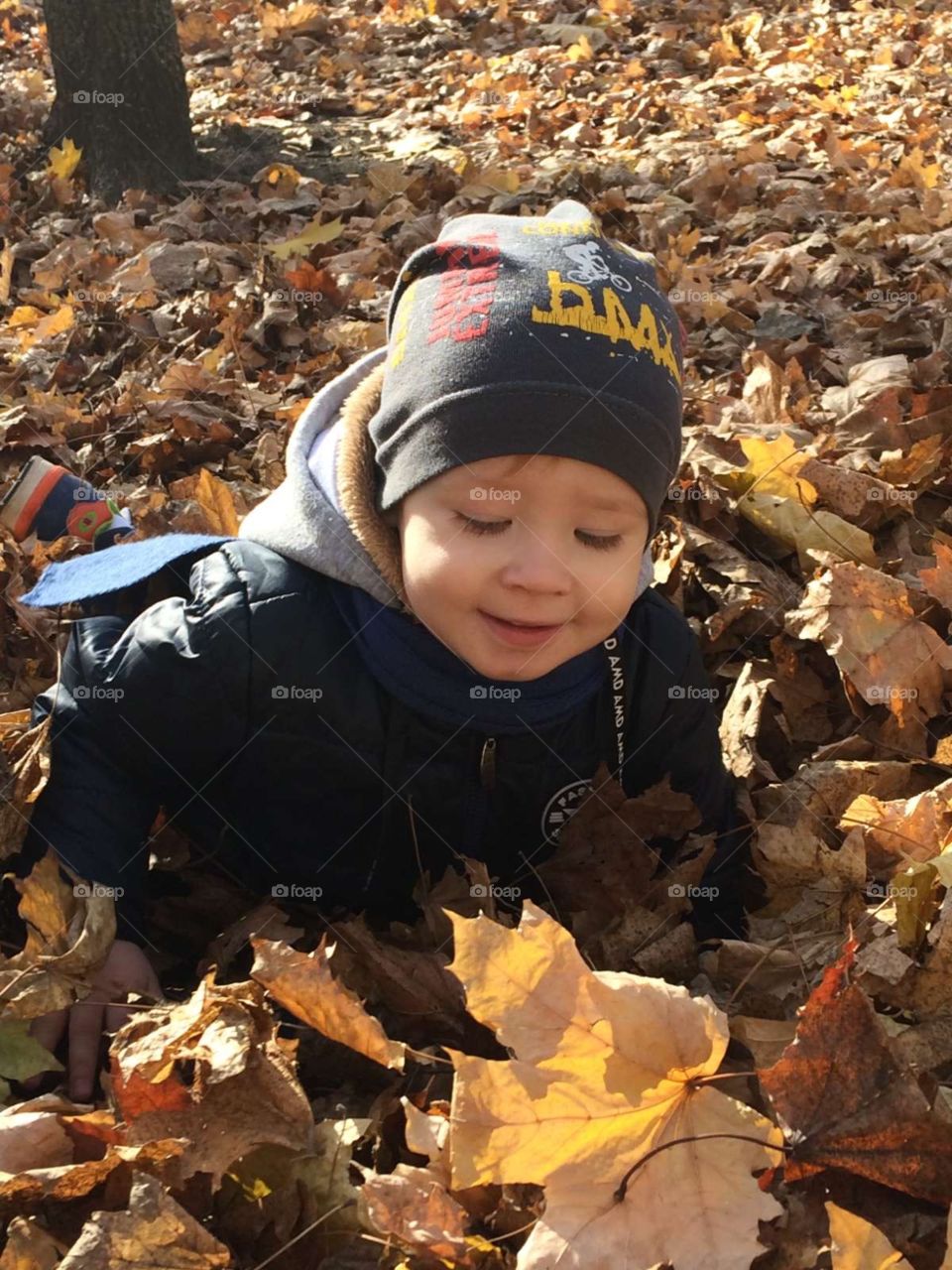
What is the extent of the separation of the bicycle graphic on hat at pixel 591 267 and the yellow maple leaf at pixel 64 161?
4.77m

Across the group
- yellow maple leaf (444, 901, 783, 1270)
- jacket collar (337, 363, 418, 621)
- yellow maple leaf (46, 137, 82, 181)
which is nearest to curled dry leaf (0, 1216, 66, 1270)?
yellow maple leaf (444, 901, 783, 1270)

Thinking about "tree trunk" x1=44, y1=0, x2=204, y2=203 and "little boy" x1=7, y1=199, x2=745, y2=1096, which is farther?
"tree trunk" x1=44, y1=0, x2=204, y2=203

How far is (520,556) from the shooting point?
2061mm

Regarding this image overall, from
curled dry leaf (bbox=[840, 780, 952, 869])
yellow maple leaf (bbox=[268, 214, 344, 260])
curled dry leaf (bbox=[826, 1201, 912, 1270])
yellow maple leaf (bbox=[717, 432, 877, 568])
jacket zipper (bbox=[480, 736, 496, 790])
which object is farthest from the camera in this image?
yellow maple leaf (bbox=[268, 214, 344, 260])

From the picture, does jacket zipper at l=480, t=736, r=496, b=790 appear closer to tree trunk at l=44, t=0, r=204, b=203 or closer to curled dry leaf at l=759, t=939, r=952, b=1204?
curled dry leaf at l=759, t=939, r=952, b=1204

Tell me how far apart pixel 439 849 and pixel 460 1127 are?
1.06 meters

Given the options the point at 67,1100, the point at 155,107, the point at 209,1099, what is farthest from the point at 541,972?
the point at 155,107

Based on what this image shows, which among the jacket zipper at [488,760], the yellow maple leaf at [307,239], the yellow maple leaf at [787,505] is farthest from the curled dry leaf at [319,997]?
the yellow maple leaf at [307,239]

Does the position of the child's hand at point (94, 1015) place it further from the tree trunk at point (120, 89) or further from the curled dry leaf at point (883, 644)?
the tree trunk at point (120, 89)

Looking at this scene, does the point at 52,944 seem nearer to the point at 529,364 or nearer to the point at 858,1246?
the point at 529,364

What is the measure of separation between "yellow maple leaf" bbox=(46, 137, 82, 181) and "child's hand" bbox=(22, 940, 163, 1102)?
5.05 meters

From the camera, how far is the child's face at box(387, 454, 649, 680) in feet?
6.85

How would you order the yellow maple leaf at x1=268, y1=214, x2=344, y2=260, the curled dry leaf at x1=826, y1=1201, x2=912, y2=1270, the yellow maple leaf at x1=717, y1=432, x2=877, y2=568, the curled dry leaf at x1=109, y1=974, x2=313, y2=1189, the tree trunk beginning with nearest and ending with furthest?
the curled dry leaf at x1=826, y1=1201, x2=912, y2=1270
the curled dry leaf at x1=109, y1=974, x2=313, y2=1189
the yellow maple leaf at x1=717, y1=432, x2=877, y2=568
the yellow maple leaf at x1=268, y1=214, x2=344, y2=260
the tree trunk

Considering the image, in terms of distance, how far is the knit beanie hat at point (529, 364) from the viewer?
2.14 meters
